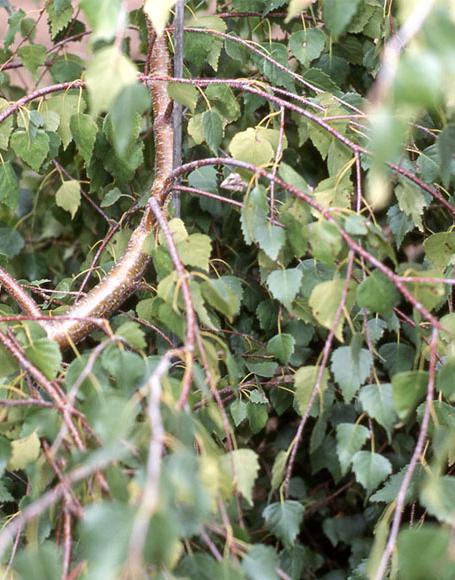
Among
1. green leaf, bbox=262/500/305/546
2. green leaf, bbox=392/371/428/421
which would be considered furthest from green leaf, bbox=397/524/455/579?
green leaf, bbox=262/500/305/546

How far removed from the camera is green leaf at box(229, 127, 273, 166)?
706mm

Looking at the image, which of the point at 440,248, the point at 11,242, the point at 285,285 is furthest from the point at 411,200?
the point at 11,242

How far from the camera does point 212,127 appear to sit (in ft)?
2.54

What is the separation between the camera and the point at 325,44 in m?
0.93

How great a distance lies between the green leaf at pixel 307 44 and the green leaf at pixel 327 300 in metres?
0.35

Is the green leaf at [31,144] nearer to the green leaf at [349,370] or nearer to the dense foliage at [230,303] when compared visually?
the dense foliage at [230,303]

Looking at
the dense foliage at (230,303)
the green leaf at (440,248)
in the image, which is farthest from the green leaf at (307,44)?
the green leaf at (440,248)

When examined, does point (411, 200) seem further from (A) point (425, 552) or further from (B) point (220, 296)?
(A) point (425, 552)

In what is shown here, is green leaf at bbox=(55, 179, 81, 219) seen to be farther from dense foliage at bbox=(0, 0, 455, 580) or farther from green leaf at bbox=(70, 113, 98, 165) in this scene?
green leaf at bbox=(70, 113, 98, 165)

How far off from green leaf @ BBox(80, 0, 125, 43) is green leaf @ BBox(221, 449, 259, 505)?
0.30 metres

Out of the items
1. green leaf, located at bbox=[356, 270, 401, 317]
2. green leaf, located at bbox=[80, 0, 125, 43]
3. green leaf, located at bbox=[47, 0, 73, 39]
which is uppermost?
green leaf, located at bbox=[80, 0, 125, 43]

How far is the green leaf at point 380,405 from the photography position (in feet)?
1.94

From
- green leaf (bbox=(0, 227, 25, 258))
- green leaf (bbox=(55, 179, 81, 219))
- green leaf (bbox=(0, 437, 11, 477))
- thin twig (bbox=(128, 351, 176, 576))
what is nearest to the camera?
thin twig (bbox=(128, 351, 176, 576))

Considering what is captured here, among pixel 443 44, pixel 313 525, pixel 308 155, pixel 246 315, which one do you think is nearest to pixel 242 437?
pixel 246 315
